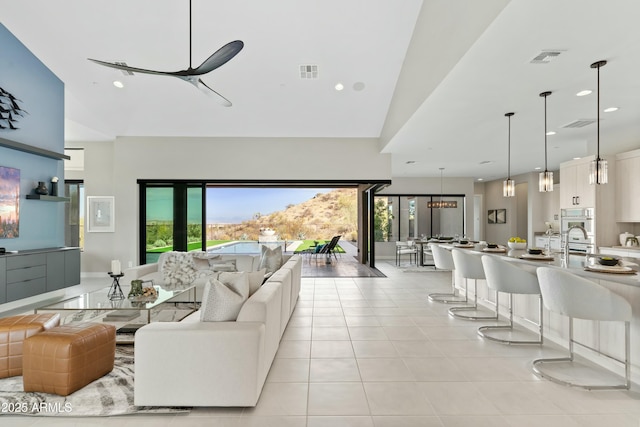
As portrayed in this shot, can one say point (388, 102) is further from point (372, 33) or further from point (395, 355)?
point (395, 355)

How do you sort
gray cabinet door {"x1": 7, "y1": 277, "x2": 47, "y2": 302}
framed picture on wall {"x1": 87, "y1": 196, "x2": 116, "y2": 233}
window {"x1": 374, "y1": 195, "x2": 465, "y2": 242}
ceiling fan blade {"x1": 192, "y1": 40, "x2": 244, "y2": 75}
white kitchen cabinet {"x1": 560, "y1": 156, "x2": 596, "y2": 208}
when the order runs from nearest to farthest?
ceiling fan blade {"x1": 192, "y1": 40, "x2": 244, "y2": 75}, gray cabinet door {"x1": 7, "y1": 277, "x2": 47, "y2": 302}, white kitchen cabinet {"x1": 560, "y1": 156, "x2": 596, "y2": 208}, framed picture on wall {"x1": 87, "y1": 196, "x2": 116, "y2": 233}, window {"x1": 374, "y1": 195, "x2": 465, "y2": 242}

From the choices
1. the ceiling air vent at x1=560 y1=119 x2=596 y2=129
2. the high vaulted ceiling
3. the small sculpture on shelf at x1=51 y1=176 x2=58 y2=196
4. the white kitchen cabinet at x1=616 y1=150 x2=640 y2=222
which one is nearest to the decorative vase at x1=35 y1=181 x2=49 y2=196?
the small sculpture on shelf at x1=51 y1=176 x2=58 y2=196

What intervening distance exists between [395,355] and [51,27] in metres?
6.61

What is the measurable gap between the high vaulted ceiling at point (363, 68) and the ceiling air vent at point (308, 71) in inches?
3.3

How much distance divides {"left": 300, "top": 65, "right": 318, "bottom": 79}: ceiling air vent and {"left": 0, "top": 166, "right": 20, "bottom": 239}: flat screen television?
195 inches

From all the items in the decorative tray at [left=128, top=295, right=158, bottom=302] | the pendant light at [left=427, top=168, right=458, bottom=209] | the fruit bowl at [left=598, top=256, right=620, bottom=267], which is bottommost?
the decorative tray at [left=128, top=295, right=158, bottom=302]

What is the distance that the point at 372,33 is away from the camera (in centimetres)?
519

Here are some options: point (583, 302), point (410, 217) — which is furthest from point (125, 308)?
point (410, 217)

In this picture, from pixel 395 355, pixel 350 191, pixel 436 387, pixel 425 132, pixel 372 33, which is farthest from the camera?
pixel 350 191

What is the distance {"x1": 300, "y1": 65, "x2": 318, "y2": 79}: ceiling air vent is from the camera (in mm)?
5883

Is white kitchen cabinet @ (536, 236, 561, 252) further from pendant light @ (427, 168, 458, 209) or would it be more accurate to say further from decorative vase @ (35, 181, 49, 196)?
decorative vase @ (35, 181, 49, 196)

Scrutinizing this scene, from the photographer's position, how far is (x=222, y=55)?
3328mm

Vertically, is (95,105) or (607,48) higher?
(95,105)

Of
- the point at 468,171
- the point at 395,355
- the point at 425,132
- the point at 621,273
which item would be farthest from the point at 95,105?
the point at 468,171
